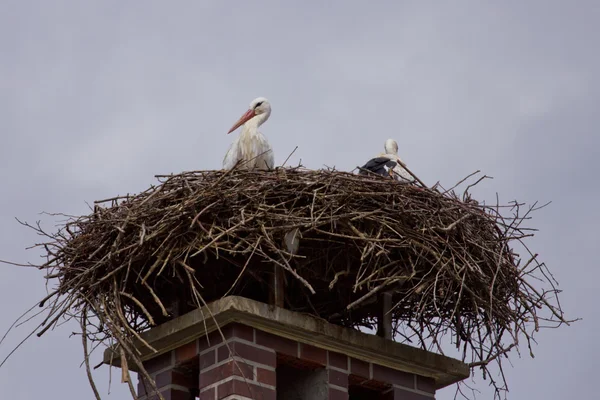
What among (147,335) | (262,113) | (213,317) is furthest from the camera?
(262,113)

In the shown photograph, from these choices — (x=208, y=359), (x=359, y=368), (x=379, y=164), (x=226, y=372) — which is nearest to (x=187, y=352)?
(x=208, y=359)

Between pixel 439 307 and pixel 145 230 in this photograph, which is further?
pixel 439 307

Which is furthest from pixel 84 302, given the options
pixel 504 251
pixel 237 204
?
pixel 504 251

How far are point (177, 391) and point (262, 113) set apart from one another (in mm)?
4133

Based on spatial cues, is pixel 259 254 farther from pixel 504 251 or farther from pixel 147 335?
pixel 504 251

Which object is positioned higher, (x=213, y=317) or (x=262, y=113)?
(x=262, y=113)

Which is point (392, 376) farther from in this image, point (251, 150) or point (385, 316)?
point (251, 150)

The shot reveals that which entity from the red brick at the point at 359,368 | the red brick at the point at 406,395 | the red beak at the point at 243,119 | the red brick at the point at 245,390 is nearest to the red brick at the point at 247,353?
the red brick at the point at 245,390

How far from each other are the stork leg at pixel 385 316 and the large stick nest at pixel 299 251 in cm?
15

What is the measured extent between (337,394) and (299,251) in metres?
1.10

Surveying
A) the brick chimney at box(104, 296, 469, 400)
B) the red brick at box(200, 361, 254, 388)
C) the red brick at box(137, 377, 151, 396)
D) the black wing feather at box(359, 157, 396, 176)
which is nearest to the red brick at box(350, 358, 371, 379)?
the brick chimney at box(104, 296, 469, 400)

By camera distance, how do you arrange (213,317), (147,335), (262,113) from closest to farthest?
(213,317), (147,335), (262,113)

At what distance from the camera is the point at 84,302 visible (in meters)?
10.4

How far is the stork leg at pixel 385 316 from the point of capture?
36.5 ft
